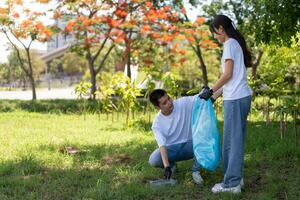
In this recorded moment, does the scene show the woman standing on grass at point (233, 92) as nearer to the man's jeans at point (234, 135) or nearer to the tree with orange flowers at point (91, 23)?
the man's jeans at point (234, 135)

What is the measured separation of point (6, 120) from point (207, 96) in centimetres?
692

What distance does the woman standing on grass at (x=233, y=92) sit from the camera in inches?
152

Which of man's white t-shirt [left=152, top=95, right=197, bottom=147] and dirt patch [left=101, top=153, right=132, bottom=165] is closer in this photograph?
man's white t-shirt [left=152, top=95, right=197, bottom=147]

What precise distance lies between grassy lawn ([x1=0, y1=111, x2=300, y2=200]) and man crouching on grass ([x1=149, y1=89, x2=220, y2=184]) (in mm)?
240

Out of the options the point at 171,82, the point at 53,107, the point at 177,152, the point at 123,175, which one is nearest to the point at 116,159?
the point at 123,175

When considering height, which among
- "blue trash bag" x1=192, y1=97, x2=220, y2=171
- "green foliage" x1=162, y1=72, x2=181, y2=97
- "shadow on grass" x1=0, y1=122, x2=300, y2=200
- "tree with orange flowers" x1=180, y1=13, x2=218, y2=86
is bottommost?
"shadow on grass" x1=0, y1=122, x2=300, y2=200

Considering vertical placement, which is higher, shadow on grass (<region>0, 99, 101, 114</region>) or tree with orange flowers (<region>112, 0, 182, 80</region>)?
tree with orange flowers (<region>112, 0, 182, 80</region>)

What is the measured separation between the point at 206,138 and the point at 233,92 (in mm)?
555

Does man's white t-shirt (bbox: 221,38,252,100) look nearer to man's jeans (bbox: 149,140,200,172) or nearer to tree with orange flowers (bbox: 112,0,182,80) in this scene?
man's jeans (bbox: 149,140,200,172)

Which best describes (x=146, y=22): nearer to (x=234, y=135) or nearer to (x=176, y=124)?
(x=176, y=124)

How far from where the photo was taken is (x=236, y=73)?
3.88m

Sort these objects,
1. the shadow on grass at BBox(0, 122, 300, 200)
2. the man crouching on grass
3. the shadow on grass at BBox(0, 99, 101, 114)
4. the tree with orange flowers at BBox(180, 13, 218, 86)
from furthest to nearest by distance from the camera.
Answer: the tree with orange flowers at BBox(180, 13, 218, 86) → the shadow on grass at BBox(0, 99, 101, 114) → the man crouching on grass → the shadow on grass at BBox(0, 122, 300, 200)

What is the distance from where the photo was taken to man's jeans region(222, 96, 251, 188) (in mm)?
3883

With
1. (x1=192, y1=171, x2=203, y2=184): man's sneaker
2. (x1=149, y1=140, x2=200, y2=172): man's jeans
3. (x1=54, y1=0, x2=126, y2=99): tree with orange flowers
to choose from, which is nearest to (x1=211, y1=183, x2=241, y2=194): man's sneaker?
(x1=192, y1=171, x2=203, y2=184): man's sneaker
